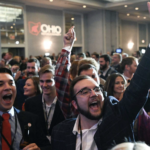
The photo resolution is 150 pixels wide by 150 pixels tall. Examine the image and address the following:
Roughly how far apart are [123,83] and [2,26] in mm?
9314

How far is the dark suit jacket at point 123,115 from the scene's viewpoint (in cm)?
124


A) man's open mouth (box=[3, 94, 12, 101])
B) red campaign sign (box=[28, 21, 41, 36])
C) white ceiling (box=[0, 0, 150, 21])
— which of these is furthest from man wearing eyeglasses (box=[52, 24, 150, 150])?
red campaign sign (box=[28, 21, 41, 36])

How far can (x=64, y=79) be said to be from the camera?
7.37ft

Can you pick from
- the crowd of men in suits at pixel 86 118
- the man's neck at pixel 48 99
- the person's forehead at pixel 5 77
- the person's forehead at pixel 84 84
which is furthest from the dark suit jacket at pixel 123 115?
the man's neck at pixel 48 99

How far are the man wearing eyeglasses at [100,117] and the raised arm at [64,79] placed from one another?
618 millimetres

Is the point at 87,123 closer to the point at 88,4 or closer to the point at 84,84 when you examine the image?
the point at 84,84

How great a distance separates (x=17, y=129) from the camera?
1.60 metres

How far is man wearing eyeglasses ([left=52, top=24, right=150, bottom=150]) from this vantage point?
126cm

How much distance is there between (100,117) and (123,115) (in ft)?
0.56

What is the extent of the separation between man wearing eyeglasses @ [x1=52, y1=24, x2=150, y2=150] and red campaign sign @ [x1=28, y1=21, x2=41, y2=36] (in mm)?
10485

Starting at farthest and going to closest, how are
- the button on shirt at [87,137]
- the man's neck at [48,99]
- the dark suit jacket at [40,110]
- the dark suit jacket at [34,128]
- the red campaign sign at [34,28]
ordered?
the red campaign sign at [34,28] → the man's neck at [48,99] → the dark suit jacket at [40,110] → the dark suit jacket at [34,128] → the button on shirt at [87,137]

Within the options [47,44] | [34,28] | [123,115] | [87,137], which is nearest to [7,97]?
[87,137]

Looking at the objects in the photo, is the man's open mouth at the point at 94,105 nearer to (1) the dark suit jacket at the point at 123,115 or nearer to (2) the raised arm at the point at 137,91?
(1) the dark suit jacket at the point at 123,115

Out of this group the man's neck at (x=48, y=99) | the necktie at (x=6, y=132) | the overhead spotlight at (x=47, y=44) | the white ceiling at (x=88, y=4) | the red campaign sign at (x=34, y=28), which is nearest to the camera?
the necktie at (x=6, y=132)
